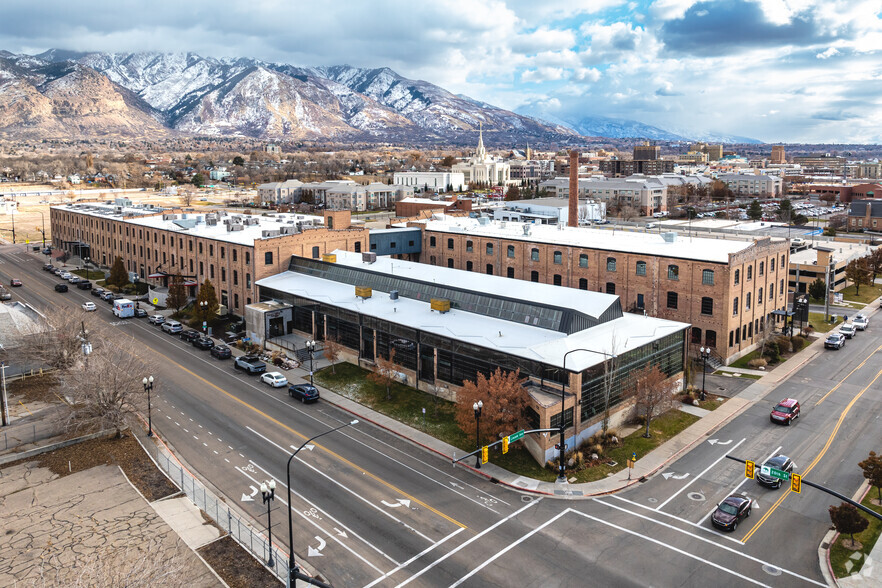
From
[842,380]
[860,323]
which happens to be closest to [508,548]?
[842,380]

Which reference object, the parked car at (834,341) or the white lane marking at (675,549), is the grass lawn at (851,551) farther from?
the parked car at (834,341)

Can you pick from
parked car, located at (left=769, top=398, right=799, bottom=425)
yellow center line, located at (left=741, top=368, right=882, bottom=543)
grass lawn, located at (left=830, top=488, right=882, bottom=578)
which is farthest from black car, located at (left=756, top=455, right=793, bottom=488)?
parked car, located at (left=769, top=398, right=799, bottom=425)

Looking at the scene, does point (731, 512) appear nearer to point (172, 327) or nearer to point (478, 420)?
point (478, 420)

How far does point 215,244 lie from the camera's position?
79938 millimetres

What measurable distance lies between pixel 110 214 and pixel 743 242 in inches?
3999

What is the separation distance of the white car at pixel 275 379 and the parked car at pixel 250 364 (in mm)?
2481

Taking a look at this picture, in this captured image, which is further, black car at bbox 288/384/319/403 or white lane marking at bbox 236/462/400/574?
black car at bbox 288/384/319/403

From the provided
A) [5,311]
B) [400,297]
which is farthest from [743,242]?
[5,311]

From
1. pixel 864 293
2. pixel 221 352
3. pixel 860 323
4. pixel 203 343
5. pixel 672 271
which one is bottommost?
pixel 221 352

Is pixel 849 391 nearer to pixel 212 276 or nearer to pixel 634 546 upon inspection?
pixel 634 546

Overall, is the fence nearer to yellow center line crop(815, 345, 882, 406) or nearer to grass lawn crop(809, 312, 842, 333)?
yellow center line crop(815, 345, 882, 406)

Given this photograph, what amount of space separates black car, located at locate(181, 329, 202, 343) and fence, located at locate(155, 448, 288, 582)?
2904 cm

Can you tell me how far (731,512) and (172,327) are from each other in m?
59.6

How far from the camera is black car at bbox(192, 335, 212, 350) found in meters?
65.5
